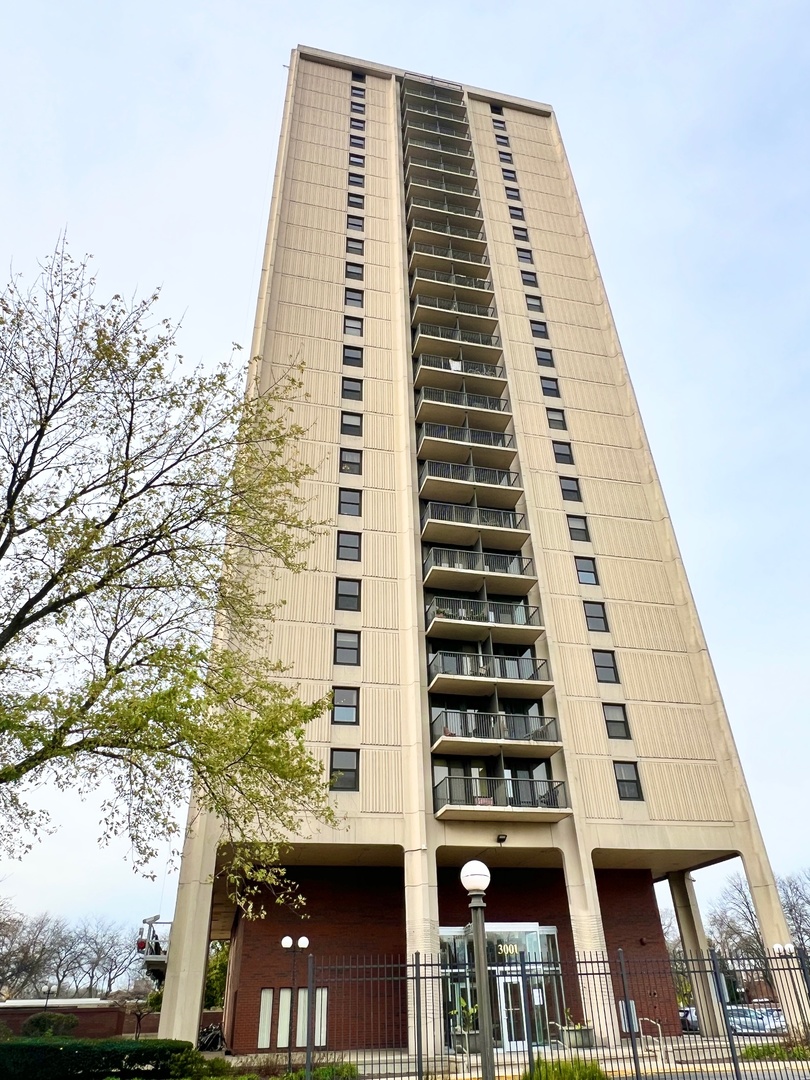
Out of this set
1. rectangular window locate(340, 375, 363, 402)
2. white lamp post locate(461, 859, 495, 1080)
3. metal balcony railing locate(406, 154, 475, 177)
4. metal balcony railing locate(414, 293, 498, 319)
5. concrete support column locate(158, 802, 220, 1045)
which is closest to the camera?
white lamp post locate(461, 859, 495, 1080)

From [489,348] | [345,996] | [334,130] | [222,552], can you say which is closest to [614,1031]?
[345,996]

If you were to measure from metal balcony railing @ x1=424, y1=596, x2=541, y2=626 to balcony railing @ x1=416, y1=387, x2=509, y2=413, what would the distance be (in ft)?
30.4

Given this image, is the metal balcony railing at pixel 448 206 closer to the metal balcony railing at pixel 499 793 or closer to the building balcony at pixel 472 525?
the building balcony at pixel 472 525

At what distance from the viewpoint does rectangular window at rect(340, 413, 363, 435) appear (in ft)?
103

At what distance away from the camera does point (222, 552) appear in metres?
15.9

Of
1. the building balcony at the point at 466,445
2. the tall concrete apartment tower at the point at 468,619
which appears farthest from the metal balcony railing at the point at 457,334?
the building balcony at the point at 466,445

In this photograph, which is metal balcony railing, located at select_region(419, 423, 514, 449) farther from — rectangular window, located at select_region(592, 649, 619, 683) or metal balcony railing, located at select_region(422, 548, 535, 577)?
rectangular window, located at select_region(592, 649, 619, 683)

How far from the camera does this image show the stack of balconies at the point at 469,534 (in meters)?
25.8

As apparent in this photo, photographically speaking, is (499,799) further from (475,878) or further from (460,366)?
(460,366)

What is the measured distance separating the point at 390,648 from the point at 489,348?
1614 centimetres

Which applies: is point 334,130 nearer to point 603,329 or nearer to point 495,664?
point 603,329

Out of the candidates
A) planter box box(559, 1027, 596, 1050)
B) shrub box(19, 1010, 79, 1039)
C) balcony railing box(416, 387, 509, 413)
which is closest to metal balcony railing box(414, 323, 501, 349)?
balcony railing box(416, 387, 509, 413)

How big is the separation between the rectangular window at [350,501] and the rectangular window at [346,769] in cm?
947

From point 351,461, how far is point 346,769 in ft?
41.2
